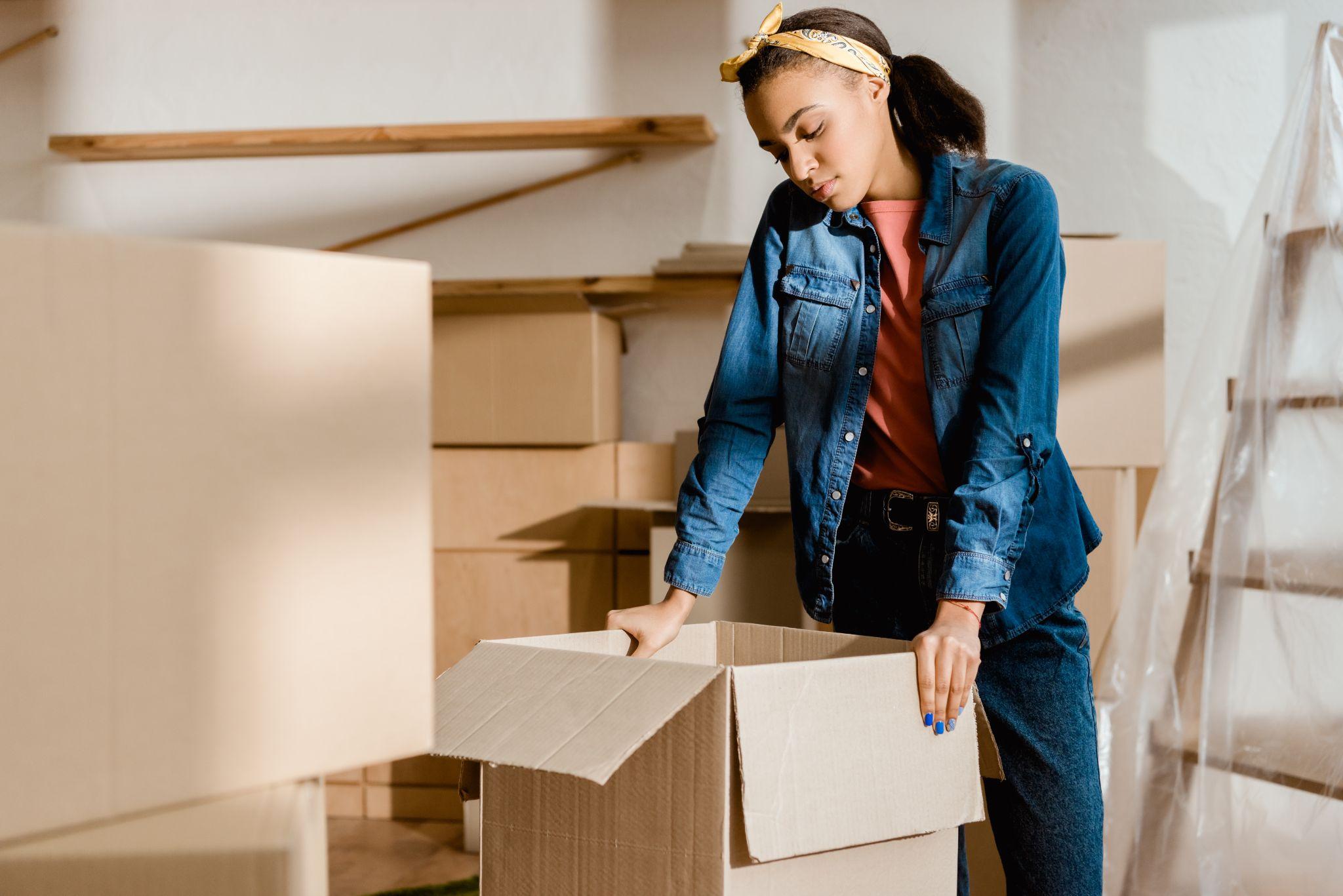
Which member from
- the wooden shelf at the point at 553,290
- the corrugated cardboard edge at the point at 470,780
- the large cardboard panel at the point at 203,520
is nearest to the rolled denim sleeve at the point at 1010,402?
the corrugated cardboard edge at the point at 470,780

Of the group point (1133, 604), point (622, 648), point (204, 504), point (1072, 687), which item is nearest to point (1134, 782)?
point (1133, 604)

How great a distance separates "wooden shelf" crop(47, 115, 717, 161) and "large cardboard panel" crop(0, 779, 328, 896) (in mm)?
2221

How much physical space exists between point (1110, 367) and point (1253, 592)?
50 centimetres

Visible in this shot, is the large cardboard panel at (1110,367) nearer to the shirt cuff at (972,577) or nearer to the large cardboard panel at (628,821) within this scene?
the shirt cuff at (972,577)

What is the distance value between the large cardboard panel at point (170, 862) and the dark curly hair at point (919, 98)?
86cm

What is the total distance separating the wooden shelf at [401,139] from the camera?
2.63 metres

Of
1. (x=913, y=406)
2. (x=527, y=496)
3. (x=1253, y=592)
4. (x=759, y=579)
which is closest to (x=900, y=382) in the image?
(x=913, y=406)

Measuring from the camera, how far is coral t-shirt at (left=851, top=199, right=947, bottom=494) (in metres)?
1.16

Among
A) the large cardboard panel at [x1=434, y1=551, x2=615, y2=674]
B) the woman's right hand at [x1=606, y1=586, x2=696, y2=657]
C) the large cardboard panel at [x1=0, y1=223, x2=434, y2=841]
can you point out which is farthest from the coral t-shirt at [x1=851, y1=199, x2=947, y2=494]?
A: the large cardboard panel at [x1=434, y1=551, x2=615, y2=674]

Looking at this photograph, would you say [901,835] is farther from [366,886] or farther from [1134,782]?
[366,886]

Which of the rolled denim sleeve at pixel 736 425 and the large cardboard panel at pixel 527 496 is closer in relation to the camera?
the rolled denim sleeve at pixel 736 425

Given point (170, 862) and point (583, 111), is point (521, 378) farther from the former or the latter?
point (170, 862)

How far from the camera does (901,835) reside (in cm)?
87

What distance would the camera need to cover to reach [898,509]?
3.76 ft
